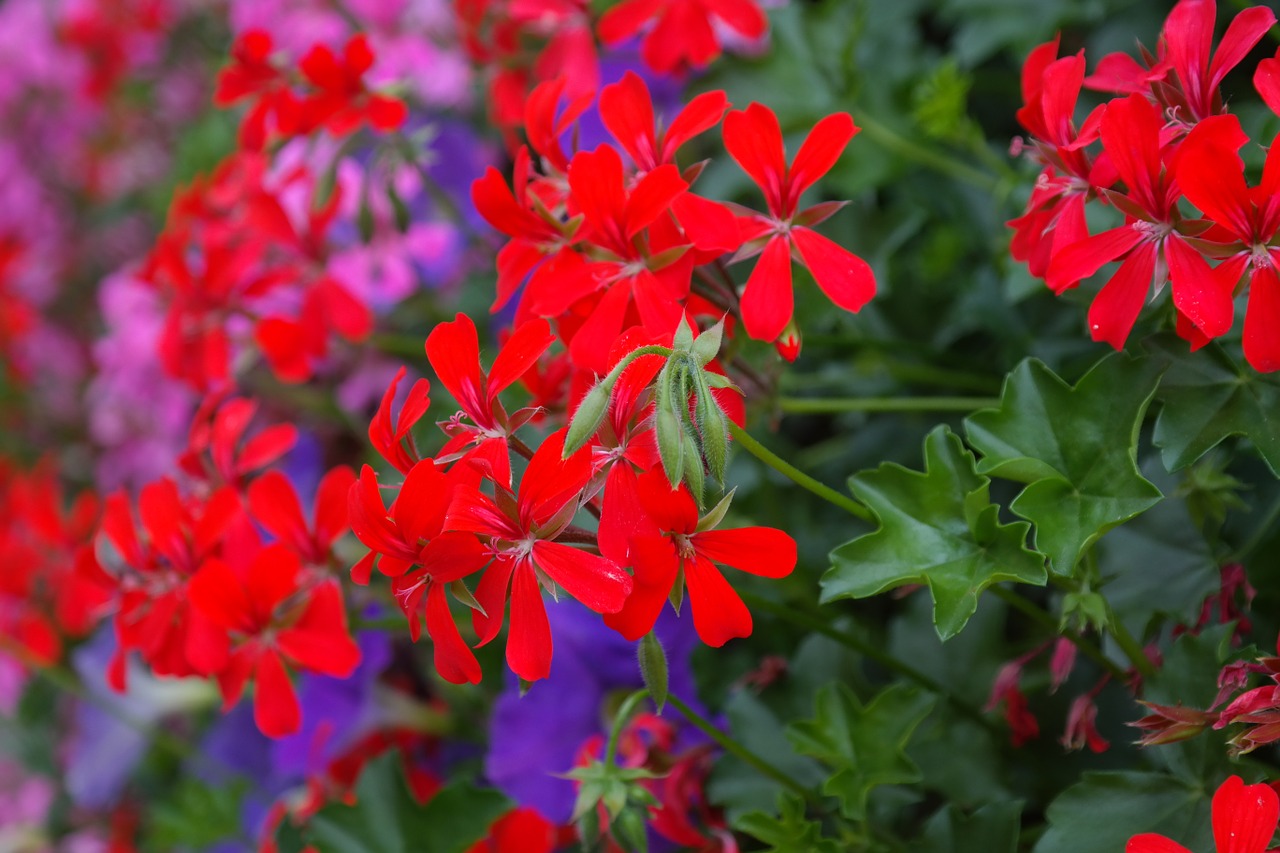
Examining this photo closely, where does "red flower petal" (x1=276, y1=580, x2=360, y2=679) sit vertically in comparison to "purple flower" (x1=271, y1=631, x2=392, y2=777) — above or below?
above

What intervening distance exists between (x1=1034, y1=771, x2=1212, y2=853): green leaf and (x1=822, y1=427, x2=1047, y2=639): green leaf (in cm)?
15

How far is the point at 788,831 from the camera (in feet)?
2.43

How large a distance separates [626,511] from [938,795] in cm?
55

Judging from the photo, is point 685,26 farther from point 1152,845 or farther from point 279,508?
point 1152,845

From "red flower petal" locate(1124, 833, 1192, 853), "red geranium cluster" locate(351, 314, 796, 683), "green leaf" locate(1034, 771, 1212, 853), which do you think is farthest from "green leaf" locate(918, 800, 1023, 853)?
"red geranium cluster" locate(351, 314, 796, 683)

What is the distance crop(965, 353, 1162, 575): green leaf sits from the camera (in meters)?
0.65

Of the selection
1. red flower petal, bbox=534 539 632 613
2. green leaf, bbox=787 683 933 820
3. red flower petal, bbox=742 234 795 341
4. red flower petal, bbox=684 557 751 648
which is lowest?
green leaf, bbox=787 683 933 820

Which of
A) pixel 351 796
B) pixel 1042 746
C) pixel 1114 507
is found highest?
pixel 1114 507

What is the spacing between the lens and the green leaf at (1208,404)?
645 mm

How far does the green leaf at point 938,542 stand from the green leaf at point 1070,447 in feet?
0.06

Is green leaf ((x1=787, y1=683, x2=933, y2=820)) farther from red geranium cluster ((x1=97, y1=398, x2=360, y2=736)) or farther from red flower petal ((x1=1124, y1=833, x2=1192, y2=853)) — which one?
red geranium cluster ((x1=97, y1=398, x2=360, y2=736))

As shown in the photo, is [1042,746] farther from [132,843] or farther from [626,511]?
[132,843]

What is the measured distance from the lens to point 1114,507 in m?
0.66

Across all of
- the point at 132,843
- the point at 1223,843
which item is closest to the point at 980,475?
the point at 1223,843
